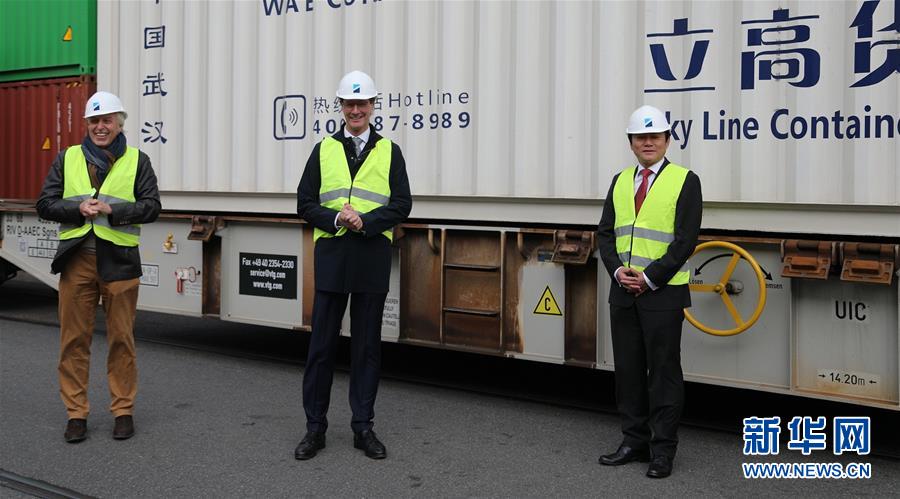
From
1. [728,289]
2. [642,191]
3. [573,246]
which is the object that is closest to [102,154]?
[573,246]

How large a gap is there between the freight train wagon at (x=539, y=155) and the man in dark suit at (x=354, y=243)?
52.5 inches

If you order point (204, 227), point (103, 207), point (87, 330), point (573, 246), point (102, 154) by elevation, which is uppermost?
point (102, 154)

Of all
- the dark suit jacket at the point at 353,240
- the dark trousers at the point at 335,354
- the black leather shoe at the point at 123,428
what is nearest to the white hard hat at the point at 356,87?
the dark suit jacket at the point at 353,240

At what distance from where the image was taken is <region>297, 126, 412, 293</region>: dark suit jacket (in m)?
4.88

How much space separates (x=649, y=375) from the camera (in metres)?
4.70

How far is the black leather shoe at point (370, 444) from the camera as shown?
4.88 m

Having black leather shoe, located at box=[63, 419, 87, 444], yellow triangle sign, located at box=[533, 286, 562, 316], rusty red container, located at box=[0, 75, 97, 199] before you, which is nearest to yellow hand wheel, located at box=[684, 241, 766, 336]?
yellow triangle sign, located at box=[533, 286, 562, 316]

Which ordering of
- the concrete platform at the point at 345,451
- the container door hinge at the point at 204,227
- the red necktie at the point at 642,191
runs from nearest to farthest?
1. the concrete platform at the point at 345,451
2. the red necktie at the point at 642,191
3. the container door hinge at the point at 204,227

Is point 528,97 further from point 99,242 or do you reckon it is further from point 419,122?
point 99,242

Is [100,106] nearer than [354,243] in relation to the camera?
No

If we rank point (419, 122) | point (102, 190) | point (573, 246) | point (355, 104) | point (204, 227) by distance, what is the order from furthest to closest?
point (204, 227) < point (419, 122) < point (573, 246) < point (102, 190) < point (355, 104)

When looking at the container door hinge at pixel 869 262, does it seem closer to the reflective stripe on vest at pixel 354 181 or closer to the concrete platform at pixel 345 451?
the concrete platform at pixel 345 451

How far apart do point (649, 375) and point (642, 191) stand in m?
0.94

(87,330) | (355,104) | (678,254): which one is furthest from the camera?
(87,330)
